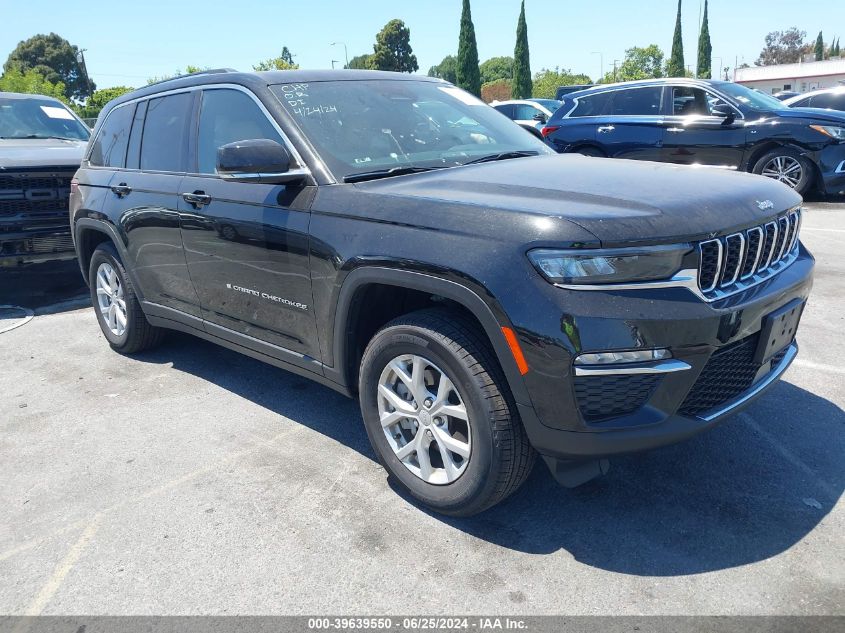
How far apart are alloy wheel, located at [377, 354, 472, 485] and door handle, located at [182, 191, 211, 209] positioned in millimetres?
1548

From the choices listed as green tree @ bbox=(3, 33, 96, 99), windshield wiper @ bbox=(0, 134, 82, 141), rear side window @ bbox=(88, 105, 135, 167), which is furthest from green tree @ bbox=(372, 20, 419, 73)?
rear side window @ bbox=(88, 105, 135, 167)

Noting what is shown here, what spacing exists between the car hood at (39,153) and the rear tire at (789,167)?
8.76 m

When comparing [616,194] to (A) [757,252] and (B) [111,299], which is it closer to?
(A) [757,252]

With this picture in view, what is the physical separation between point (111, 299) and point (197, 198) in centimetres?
176

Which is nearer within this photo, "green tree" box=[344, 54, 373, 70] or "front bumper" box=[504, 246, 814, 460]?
"front bumper" box=[504, 246, 814, 460]

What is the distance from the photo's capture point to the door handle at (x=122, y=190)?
454 cm

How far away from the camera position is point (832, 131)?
31.3ft

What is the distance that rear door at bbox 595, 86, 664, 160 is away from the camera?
10.6 metres

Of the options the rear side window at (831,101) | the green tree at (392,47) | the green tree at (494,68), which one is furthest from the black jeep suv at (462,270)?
the green tree at (494,68)

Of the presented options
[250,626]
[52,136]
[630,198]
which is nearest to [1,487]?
[250,626]

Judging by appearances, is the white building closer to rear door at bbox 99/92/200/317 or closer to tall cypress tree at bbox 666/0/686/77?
tall cypress tree at bbox 666/0/686/77

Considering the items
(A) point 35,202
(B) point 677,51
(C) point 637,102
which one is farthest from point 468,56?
(A) point 35,202

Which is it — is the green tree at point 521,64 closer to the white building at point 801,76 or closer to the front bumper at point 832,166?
the white building at point 801,76

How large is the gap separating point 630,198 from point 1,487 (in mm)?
3184
